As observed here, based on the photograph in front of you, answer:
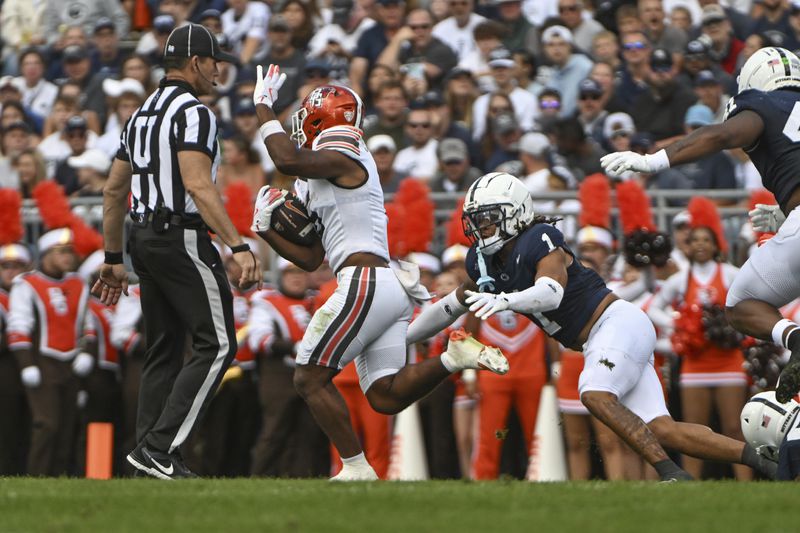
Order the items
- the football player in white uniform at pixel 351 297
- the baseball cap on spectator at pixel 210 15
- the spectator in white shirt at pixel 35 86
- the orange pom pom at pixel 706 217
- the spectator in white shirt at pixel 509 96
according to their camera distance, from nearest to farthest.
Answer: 1. the football player in white uniform at pixel 351 297
2. the orange pom pom at pixel 706 217
3. the spectator in white shirt at pixel 509 96
4. the baseball cap on spectator at pixel 210 15
5. the spectator in white shirt at pixel 35 86

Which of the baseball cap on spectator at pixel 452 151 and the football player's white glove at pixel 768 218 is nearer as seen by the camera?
the football player's white glove at pixel 768 218

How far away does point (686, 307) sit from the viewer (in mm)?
11930

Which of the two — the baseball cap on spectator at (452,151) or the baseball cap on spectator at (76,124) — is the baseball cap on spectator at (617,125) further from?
the baseball cap on spectator at (76,124)

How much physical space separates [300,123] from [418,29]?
650 cm

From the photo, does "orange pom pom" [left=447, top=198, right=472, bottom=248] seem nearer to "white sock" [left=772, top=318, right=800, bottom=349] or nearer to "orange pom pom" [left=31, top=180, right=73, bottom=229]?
"orange pom pom" [left=31, top=180, right=73, bottom=229]

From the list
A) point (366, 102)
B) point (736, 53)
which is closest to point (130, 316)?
point (366, 102)

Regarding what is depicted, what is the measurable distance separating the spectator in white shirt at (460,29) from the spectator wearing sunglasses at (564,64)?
0.91 meters

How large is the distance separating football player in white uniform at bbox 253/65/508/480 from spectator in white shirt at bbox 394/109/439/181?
510 centimetres

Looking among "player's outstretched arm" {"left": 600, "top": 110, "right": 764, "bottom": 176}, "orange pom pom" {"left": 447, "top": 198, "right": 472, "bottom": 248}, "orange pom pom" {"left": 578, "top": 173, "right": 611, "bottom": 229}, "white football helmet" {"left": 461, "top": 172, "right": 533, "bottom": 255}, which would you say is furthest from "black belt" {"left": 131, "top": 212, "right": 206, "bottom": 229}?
"orange pom pom" {"left": 578, "top": 173, "right": 611, "bottom": 229}

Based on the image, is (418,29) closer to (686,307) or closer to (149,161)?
(686,307)

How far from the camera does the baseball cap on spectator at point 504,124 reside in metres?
13.9

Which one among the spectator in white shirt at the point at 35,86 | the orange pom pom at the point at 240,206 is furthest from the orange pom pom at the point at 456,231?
the spectator in white shirt at the point at 35,86

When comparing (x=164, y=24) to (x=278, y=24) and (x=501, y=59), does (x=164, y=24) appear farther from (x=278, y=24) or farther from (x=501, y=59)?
(x=501, y=59)

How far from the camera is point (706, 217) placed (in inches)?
477
